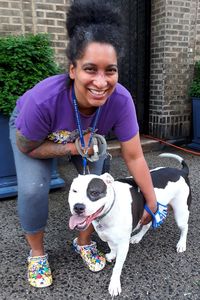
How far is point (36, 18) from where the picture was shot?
4098mm

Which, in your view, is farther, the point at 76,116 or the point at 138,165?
the point at 138,165

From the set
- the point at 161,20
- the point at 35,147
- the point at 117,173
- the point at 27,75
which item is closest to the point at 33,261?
the point at 35,147

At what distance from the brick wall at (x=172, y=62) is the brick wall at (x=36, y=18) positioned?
1.68 meters

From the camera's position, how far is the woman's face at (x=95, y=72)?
1606mm

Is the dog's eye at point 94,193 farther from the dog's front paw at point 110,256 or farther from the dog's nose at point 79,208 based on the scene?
the dog's front paw at point 110,256

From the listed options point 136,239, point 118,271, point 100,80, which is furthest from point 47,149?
point 136,239

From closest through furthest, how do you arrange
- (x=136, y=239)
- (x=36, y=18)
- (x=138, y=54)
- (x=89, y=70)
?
1. (x=89, y=70)
2. (x=136, y=239)
3. (x=36, y=18)
4. (x=138, y=54)

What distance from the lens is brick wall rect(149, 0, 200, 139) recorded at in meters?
5.04

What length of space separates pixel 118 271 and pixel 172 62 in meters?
4.00

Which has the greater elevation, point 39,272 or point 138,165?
point 138,165

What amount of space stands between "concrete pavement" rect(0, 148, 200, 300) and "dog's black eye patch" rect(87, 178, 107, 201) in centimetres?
73

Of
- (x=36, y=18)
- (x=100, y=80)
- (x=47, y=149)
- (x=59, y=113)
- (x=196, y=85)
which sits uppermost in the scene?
(x=36, y=18)

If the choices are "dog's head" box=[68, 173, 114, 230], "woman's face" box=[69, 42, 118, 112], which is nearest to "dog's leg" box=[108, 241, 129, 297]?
"dog's head" box=[68, 173, 114, 230]

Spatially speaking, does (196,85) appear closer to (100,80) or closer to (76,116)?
(76,116)
